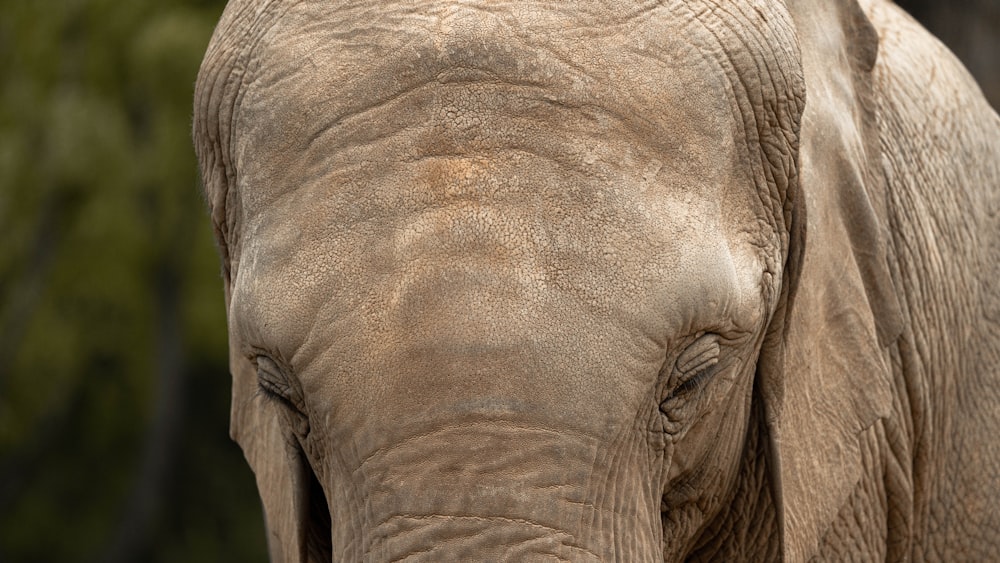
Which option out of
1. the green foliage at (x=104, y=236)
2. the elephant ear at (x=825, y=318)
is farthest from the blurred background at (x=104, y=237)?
the elephant ear at (x=825, y=318)

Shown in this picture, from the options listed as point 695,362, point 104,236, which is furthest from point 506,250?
point 104,236

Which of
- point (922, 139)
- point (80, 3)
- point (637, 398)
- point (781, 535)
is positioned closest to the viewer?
point (637, 398)

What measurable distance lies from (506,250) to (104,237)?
10.7 meters

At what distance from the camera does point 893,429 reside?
10.4 feet

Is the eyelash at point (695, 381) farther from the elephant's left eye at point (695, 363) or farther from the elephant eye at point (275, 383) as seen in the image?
the elephant eye at point (275, 383)

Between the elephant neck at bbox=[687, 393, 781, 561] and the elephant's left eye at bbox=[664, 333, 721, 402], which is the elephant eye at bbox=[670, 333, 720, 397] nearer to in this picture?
the elephant's left eye at bbox=[664, 333, 721, 402]

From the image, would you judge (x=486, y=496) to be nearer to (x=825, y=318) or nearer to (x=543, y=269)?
(x=543, y=269)

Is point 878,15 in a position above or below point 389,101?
below

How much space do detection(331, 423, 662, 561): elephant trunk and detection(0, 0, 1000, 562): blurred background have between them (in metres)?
9.86

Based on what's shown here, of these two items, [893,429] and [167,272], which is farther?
[167,272]

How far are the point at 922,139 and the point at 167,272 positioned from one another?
33.7 feet

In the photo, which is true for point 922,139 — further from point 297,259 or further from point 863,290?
point 297,259

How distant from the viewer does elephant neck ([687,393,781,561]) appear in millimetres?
2830

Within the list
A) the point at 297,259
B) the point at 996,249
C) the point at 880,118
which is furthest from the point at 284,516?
the point at 996,249
